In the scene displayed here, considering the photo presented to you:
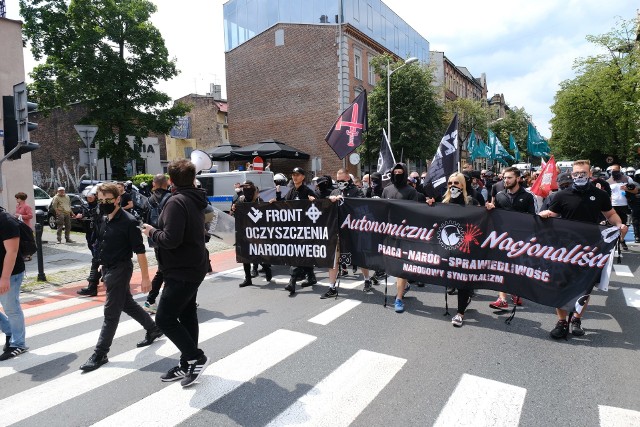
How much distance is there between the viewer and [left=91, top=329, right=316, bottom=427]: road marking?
3.32 meters

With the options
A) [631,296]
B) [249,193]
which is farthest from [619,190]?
[249,193]

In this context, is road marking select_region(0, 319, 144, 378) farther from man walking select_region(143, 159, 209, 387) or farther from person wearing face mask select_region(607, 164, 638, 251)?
person wearing face mask select_region(607, 164, 638, 251)

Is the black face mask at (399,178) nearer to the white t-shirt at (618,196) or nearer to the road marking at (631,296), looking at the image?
the road marking at (631,296)

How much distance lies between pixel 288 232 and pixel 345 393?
3.72 meters

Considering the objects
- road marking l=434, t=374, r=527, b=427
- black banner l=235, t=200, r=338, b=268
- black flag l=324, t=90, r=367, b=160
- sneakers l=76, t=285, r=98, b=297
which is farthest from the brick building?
road marking l=434, t=374, r=527, b=427

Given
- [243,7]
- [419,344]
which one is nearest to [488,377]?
[419,344]

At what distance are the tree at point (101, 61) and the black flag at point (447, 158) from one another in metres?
23.5

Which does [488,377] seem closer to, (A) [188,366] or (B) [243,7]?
(A) [188,366]

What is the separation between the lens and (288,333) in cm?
513

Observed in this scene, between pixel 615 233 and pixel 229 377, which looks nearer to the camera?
pixel 229 377

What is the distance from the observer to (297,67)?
31.0m

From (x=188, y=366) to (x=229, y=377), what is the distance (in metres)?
0.38

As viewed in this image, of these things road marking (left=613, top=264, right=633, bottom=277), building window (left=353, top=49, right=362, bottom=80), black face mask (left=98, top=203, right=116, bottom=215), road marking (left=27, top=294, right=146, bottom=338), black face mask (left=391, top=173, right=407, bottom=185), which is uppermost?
building window (left=353, top=49, right=362, bottom=80)

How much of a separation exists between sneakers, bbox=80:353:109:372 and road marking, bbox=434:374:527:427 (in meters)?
3.19
